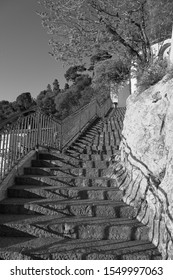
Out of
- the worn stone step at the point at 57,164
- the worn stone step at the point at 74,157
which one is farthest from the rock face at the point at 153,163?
the worn stone step at the point at 57,164

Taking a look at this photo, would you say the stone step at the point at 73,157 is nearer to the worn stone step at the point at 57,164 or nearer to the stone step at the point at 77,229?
the worn stone step at the point at 57,164

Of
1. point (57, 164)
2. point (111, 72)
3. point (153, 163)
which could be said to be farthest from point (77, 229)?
point (111, 72)

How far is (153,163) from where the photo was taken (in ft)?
14.5

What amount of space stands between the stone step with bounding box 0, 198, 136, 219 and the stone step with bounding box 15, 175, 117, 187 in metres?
0.80

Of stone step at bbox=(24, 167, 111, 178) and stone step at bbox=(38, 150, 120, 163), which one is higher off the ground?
stone step at bbox=(38, 150, 120, 163)

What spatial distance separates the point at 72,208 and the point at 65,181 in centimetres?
111

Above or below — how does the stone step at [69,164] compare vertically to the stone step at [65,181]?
above

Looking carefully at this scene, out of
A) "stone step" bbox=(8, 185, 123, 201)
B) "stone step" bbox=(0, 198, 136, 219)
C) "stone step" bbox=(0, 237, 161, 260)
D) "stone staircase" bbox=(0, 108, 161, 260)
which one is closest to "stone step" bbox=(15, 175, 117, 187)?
"stone staircase" bbox=(0, 108, 161, 260)

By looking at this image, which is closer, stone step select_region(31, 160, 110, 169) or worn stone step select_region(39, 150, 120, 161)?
stone step select_region(31, 160, 110, 169)

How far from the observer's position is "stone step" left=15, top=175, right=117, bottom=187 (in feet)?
18.1

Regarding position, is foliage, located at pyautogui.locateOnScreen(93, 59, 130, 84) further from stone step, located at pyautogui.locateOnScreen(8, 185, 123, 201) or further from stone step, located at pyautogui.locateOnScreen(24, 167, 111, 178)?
stone step, located at pyautogui.locateOnScreen(8, 185, 123, 201)

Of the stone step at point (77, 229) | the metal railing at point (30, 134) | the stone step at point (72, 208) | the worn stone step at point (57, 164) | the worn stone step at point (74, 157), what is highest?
the metal railing at point (30, 134)

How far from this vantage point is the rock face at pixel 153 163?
368cm

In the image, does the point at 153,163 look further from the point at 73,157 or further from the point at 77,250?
the point at 73,157
